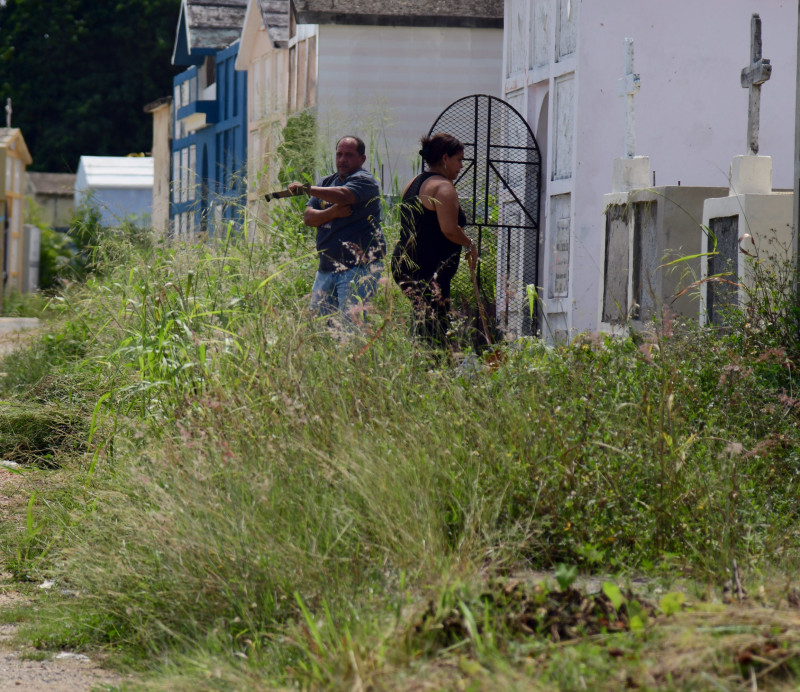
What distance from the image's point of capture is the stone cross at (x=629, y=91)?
30.9 ft

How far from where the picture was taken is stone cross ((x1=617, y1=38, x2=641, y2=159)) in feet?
30.9

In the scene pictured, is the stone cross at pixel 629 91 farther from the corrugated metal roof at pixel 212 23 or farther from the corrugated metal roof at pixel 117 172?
→ the corrugated metal roof at pixel 117 172

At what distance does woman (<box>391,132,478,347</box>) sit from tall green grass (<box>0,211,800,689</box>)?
5.66ft

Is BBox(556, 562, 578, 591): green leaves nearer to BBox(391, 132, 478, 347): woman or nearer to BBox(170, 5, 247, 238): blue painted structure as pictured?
BBox(391, 132, 478, 347): woman

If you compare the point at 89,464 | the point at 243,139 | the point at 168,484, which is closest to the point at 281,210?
the point at 89,464

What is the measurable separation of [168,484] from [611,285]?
5681mm

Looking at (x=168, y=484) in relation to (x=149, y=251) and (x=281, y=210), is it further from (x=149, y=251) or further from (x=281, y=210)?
(x=281, y=210)

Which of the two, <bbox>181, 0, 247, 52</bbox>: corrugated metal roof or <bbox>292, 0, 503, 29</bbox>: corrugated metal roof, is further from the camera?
<bbox>181, 0, 247, 52</bbox>: corrugated metal roof

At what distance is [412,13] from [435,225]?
955 cm

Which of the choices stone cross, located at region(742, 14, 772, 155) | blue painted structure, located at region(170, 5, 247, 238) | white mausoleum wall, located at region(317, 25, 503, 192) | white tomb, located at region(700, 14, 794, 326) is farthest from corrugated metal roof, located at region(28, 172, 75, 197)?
white tomb, located at region(700, 14, 794, 326)

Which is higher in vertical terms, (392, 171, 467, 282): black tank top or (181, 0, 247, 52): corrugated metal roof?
(181, 0, 247, 52): corrugated metal roof

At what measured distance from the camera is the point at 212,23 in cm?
2536

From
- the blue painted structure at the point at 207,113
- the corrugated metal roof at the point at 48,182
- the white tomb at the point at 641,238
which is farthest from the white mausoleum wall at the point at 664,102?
the corrugated metal roof at the point at 48,182

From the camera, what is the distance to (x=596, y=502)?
167 inches
